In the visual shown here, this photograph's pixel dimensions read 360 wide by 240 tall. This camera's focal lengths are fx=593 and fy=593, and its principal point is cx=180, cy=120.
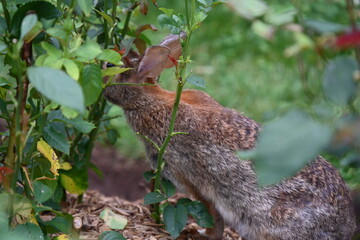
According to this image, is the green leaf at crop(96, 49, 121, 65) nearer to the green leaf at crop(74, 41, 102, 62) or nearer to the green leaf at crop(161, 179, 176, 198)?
the green leaf at crop(74, 41, 102, 62)

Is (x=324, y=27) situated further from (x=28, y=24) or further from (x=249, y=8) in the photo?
(x=28, y=24)

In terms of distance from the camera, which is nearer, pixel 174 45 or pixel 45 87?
pixel 45 87

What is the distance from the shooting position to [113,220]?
3.80m

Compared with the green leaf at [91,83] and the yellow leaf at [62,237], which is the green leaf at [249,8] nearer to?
the green leaf at [91,83]

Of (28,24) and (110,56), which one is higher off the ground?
(28,24)

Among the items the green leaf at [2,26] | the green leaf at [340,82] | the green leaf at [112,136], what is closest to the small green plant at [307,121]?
the green leaf at [340,82]

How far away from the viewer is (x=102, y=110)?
4.04 m

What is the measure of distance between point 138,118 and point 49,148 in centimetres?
110

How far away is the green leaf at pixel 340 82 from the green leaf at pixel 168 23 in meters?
1.62

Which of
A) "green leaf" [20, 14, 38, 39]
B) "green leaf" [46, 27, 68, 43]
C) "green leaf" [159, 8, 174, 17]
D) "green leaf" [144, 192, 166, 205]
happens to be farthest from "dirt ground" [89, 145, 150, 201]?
"green leaf" [20, 14, 38, 39]

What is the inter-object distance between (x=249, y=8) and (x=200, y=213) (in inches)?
85.1

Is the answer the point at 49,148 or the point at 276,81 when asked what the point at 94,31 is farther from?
the point at 276,81

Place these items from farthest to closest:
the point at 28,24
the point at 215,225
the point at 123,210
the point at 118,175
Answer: the point at 118,175 → the point at 123,210 → the point at 215,225 → the point at 28,24

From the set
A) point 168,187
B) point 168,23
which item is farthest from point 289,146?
point 168,187
